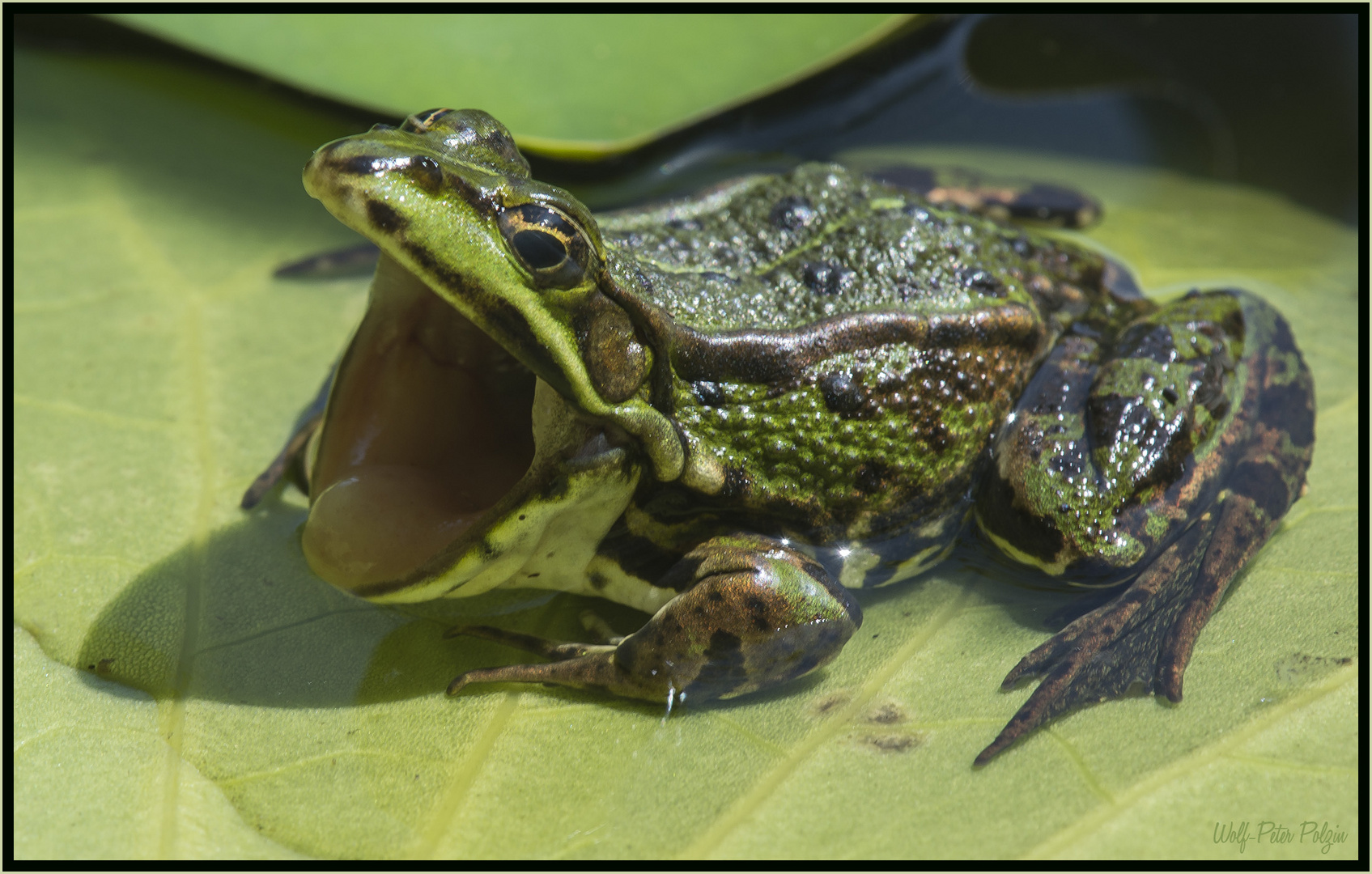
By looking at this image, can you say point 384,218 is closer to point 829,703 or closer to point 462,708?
point 462,708

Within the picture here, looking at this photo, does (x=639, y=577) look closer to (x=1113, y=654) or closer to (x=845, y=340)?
(x=845, y=340)

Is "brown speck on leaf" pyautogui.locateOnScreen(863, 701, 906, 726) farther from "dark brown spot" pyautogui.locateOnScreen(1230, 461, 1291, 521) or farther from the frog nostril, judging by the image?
the frog nostril

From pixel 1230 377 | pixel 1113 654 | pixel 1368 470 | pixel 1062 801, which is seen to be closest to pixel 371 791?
pixel 1062 801

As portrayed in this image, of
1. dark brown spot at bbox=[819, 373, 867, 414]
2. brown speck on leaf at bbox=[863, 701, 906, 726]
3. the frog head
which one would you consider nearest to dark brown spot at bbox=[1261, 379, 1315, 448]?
dark brown spot at bbox=[819, 373, 867, 414]

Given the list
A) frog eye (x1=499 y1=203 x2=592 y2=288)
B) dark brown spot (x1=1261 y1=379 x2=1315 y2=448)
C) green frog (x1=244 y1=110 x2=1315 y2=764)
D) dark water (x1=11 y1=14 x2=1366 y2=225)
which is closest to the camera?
frog eye (x1=499 y1=203 x2=592 y2=288)

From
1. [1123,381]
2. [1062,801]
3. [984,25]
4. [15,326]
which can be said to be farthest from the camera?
[984,25]

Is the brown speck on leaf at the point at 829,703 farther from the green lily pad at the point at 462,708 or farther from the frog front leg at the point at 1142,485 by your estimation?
the frog front leg at the point at 1142,485
